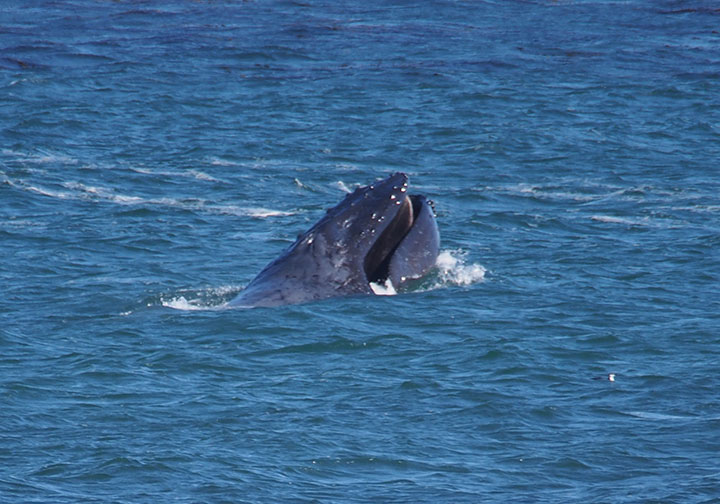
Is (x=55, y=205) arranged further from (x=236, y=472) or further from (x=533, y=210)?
(x=236, y=472)

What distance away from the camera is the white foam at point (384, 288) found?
1811 centimetres

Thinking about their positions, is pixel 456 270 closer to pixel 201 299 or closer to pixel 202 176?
pixel 201 299

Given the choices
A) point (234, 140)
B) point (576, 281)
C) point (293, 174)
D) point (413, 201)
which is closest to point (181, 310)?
point (413, 201)

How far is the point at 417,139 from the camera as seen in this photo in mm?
32688

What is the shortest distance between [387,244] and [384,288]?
61cm

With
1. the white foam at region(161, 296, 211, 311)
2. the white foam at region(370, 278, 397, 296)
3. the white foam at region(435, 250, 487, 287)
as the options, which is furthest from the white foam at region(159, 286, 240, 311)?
the white foam at region(435, 250, 487, 287)

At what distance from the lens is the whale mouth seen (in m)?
17.9

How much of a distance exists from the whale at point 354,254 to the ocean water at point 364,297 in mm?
304

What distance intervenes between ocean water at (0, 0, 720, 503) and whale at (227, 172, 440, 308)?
0.30 metres

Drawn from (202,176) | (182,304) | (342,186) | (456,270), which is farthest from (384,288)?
(202,176)

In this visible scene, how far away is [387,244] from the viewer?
18141 mm

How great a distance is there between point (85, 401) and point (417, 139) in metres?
19.2

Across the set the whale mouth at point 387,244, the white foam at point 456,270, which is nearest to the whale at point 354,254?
the whale mouth at point 387,244

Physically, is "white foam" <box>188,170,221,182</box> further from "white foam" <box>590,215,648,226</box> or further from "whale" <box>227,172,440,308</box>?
"whale" <box>227,172,440,308</box>
